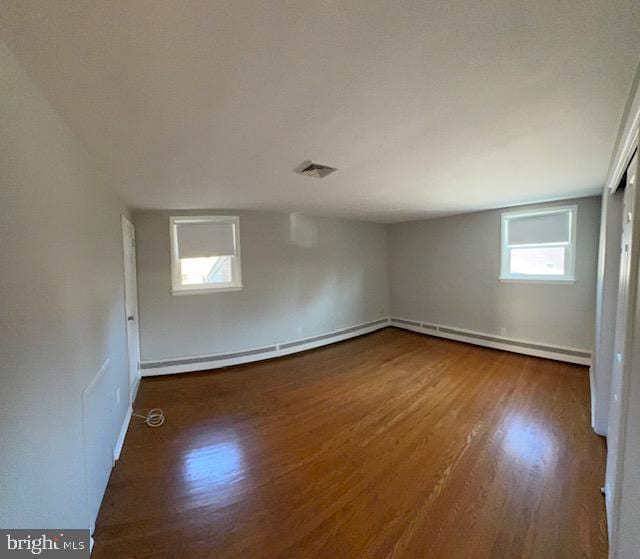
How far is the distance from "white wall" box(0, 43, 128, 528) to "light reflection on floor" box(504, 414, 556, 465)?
8.91 feet

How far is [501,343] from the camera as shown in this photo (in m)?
4.06

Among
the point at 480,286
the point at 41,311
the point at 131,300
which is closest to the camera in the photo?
the point at 41,311

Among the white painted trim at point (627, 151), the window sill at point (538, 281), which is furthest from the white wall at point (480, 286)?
the white painted trim at point (627, 151)

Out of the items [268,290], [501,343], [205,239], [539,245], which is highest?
[205,239]

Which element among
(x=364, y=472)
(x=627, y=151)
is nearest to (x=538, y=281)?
(x=627, y=151)

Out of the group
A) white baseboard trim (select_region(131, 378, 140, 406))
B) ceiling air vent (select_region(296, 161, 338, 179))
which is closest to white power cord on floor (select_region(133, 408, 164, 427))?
white baseboard trim (select_region(131, 378, 140, 406))

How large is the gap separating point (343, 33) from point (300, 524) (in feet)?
7.40

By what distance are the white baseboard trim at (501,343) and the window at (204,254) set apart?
141 inches

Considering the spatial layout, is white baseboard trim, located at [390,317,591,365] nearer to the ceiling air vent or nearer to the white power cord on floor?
the ceiling air vent

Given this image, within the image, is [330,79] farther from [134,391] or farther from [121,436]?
[134,391]

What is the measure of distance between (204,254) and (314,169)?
237cm

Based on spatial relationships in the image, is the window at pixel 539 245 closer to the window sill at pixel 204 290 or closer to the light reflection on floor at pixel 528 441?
the light reflection on floor at pixel 528 441

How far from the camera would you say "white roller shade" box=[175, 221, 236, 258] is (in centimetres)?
362

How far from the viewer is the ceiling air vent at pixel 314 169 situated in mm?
1978
